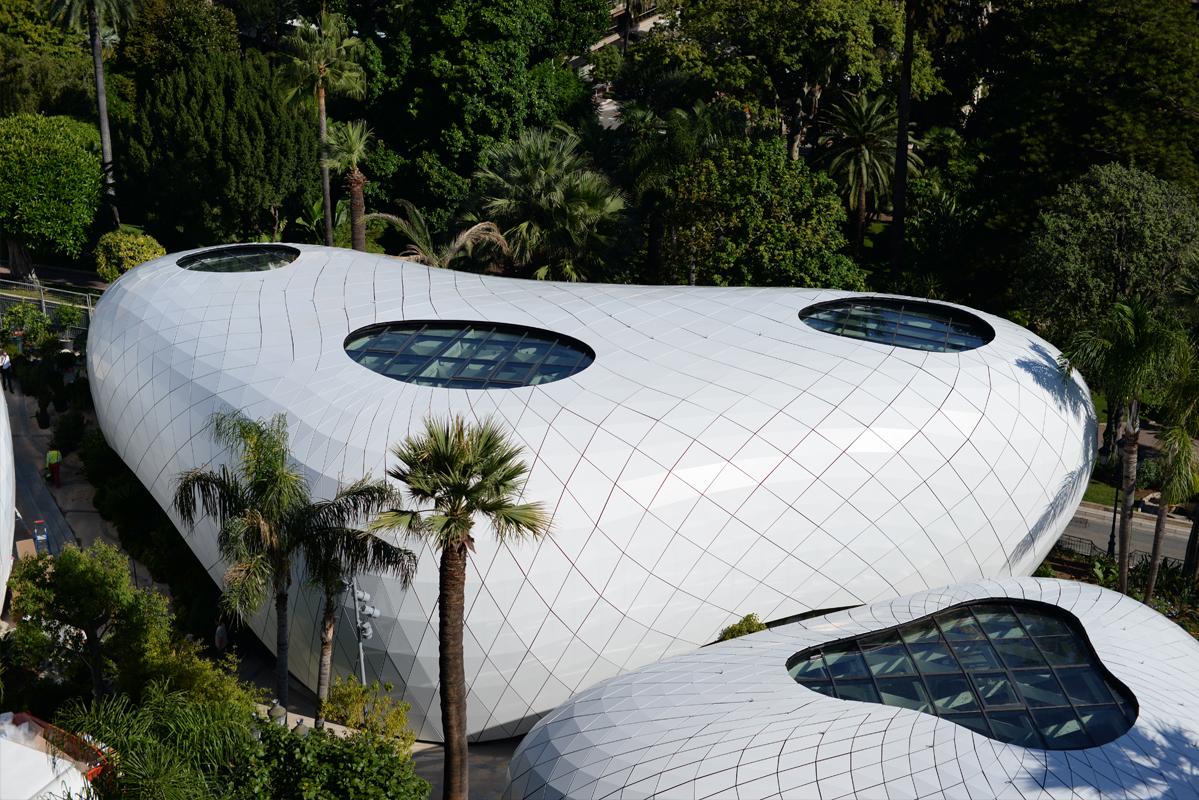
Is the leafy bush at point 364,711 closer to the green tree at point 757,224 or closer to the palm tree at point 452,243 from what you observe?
the palm tree at point 452,243

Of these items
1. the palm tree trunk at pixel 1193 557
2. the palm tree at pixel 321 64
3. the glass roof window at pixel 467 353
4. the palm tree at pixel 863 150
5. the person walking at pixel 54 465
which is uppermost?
the palm tree at pixel 321 64

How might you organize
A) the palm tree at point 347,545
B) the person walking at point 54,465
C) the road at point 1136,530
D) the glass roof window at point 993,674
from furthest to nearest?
the road at point 1136,530 → the person walking at point 54,465 → the palm tree at point 347,545 → the glass roof window at point 993,674

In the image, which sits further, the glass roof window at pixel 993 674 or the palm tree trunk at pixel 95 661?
the palm tree trunk at pixel 95 661

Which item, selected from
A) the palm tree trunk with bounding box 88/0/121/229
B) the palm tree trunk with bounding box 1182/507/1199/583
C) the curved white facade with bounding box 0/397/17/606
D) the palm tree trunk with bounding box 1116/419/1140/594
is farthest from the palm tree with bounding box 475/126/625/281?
the palm tree trunk with bounding box 1182/507/1199/583

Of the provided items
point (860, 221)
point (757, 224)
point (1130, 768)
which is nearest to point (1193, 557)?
point (1130, 768)

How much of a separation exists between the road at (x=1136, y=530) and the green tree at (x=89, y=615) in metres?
30.9

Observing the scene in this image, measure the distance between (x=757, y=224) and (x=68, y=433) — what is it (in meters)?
28.4

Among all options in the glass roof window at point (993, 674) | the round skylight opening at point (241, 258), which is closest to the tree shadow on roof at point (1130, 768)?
the glass roof window at point (993, 674)

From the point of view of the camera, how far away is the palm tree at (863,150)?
207ft

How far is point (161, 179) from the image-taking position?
210 feet

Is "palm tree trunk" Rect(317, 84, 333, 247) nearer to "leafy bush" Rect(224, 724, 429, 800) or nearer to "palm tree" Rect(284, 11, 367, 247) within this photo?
"palm tree" Rect(284, 11, 367, 247)

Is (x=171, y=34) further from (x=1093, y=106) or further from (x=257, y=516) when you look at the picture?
(x=257, y=516)

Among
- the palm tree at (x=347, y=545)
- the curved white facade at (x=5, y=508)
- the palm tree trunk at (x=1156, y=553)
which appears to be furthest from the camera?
the palm tree trunk at (x=1156, y=553)

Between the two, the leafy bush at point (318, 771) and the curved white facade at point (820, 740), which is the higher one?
the curved white facade at point (820, 740)
